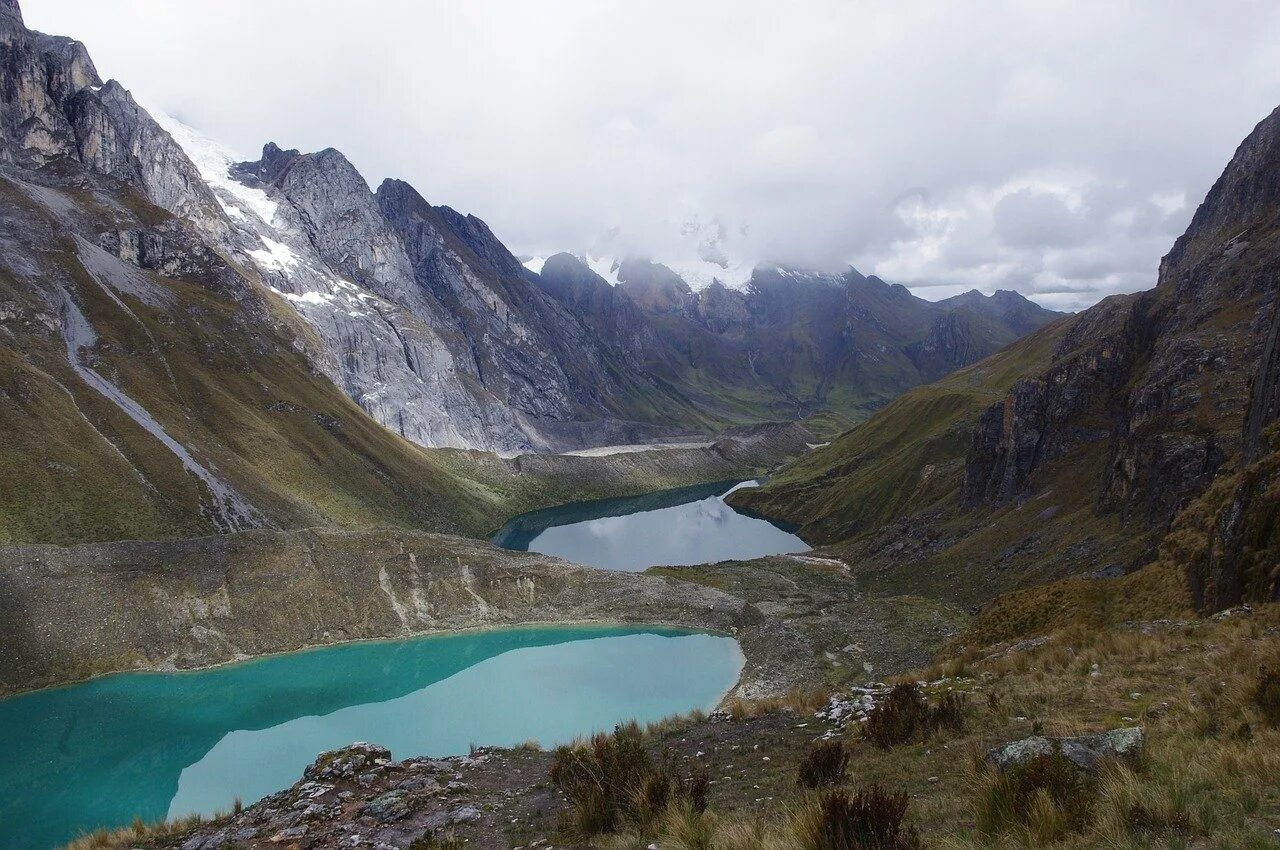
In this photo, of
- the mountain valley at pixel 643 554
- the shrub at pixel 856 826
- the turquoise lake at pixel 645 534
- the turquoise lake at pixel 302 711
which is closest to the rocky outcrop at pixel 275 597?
the mountain valley at pixel 643 554

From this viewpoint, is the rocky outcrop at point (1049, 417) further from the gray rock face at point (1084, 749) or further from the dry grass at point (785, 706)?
the gray rock face at point (1084, 749)

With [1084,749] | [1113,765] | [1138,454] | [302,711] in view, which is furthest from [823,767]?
[1138,454]

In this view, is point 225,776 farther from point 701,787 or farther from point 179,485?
point 179,485

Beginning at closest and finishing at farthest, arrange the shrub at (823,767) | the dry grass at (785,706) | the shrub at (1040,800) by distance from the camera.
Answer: the shrub at (1040,800), the shrub at (823,767), the dry grass at (785,706)

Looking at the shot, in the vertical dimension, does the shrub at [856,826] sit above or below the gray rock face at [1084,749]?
above

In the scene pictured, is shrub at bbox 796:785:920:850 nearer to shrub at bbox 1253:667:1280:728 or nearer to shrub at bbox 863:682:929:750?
shrub at bbox 1253:667:1280:728

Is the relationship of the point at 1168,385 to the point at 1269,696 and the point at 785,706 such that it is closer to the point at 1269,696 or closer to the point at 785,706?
the point at 785,706
